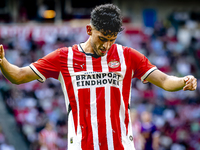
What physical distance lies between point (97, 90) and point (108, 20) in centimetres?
66

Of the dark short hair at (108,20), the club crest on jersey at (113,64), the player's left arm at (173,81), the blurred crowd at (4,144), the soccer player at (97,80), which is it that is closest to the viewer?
the player's left arm at (173,81)

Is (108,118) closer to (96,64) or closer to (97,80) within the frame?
(97,80)

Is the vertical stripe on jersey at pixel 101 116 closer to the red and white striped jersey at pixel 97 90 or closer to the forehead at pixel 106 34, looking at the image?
the red and white striped jersey at pixel 97 90

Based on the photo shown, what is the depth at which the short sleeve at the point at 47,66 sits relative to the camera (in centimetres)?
284

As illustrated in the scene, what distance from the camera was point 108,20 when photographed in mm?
2639

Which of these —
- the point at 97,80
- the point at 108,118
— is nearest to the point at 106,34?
the point at 97,80

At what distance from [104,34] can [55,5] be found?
1596 centimetres

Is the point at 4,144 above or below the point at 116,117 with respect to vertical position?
below

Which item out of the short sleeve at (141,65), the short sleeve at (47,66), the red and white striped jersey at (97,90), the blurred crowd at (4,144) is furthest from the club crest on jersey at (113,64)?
the blurred crowd at (4,144)

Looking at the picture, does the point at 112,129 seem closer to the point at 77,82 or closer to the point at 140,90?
the point at 77,82

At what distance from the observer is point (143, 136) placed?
7855mm

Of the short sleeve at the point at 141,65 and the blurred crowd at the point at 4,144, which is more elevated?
the short sleeve at the point at 141,65

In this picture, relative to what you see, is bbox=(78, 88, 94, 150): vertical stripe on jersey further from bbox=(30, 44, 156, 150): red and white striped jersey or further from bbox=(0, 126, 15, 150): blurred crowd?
bbox=(0, 126, 15, 150): blurred crowd

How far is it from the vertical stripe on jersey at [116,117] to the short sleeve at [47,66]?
1.95ft
